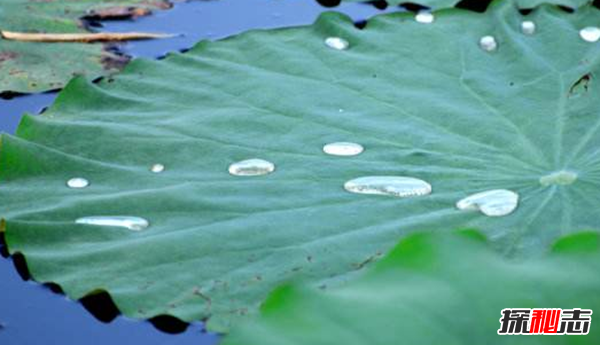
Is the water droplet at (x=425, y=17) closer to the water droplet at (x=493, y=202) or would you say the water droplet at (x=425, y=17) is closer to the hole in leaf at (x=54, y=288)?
the water droplet at (x=493, y=202)

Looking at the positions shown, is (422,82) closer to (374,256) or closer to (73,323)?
(374,256)

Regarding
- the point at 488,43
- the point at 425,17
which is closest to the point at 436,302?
the point at 488,43

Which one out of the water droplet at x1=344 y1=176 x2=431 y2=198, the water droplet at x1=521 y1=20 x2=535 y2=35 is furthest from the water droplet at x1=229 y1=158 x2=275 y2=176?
the water droplet at x1=521 y1=20 x2=535 y2=35

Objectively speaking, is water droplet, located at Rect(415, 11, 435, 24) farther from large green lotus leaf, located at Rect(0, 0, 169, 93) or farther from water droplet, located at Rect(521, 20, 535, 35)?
large green lotus leaf, located at Rect(0, 0, 169, 93)

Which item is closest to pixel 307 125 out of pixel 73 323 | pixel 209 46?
pixel 209 46

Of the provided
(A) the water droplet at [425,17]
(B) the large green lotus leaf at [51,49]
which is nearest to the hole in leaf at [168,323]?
(B) the large green lotus leaf at [51,49]

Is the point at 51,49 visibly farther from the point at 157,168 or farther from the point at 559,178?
the point at 559,178
